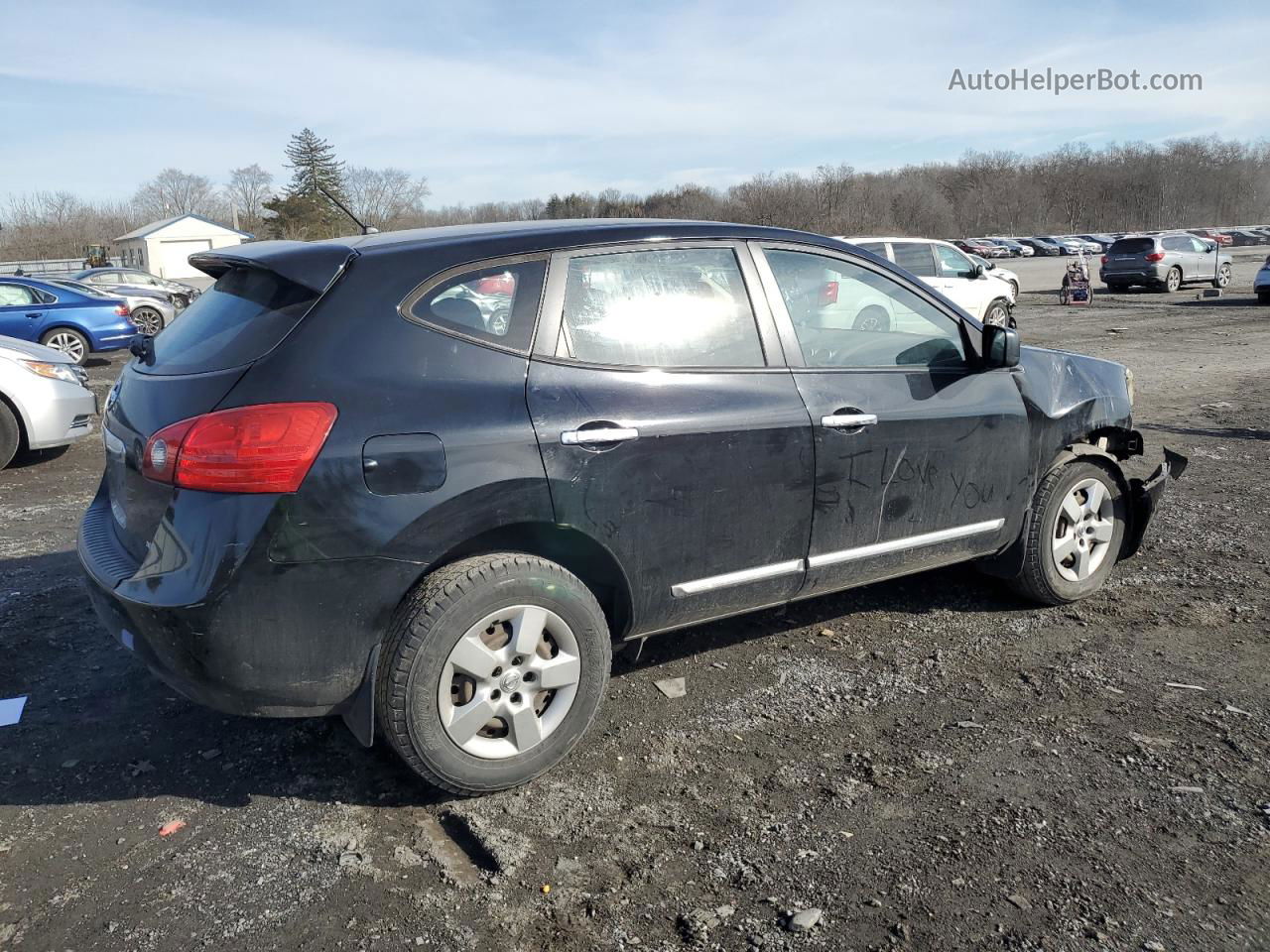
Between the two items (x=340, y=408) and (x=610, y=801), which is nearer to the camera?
(x=340, y=408)

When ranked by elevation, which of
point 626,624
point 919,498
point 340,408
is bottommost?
point 626,624

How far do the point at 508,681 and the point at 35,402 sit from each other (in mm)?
6792

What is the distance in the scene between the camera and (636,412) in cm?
330

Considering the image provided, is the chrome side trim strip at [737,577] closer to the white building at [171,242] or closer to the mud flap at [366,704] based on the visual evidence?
the mud flap at [366,704]

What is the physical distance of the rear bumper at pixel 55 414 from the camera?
8.08m

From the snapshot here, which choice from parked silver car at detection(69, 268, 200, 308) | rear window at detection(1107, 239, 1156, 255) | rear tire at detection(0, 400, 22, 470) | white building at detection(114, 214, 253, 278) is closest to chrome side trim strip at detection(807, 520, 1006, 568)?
rear tire at detection(0, 400, 22, 470)

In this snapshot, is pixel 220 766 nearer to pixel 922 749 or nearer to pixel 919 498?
pixel 922 749

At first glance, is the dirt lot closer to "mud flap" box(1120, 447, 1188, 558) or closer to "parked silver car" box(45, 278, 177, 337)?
"mud flap" box(1120, 447, 1188, 558)

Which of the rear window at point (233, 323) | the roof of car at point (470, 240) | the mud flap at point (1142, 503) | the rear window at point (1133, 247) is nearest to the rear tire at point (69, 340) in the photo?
the roof of car at point (470, 240)

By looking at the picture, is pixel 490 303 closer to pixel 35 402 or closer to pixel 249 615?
pixel 249 615

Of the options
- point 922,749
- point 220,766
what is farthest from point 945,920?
point 220,766

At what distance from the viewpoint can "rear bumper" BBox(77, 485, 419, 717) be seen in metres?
2.79

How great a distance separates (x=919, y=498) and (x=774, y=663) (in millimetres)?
912

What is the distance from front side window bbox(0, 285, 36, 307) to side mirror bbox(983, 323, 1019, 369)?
52.6ft
